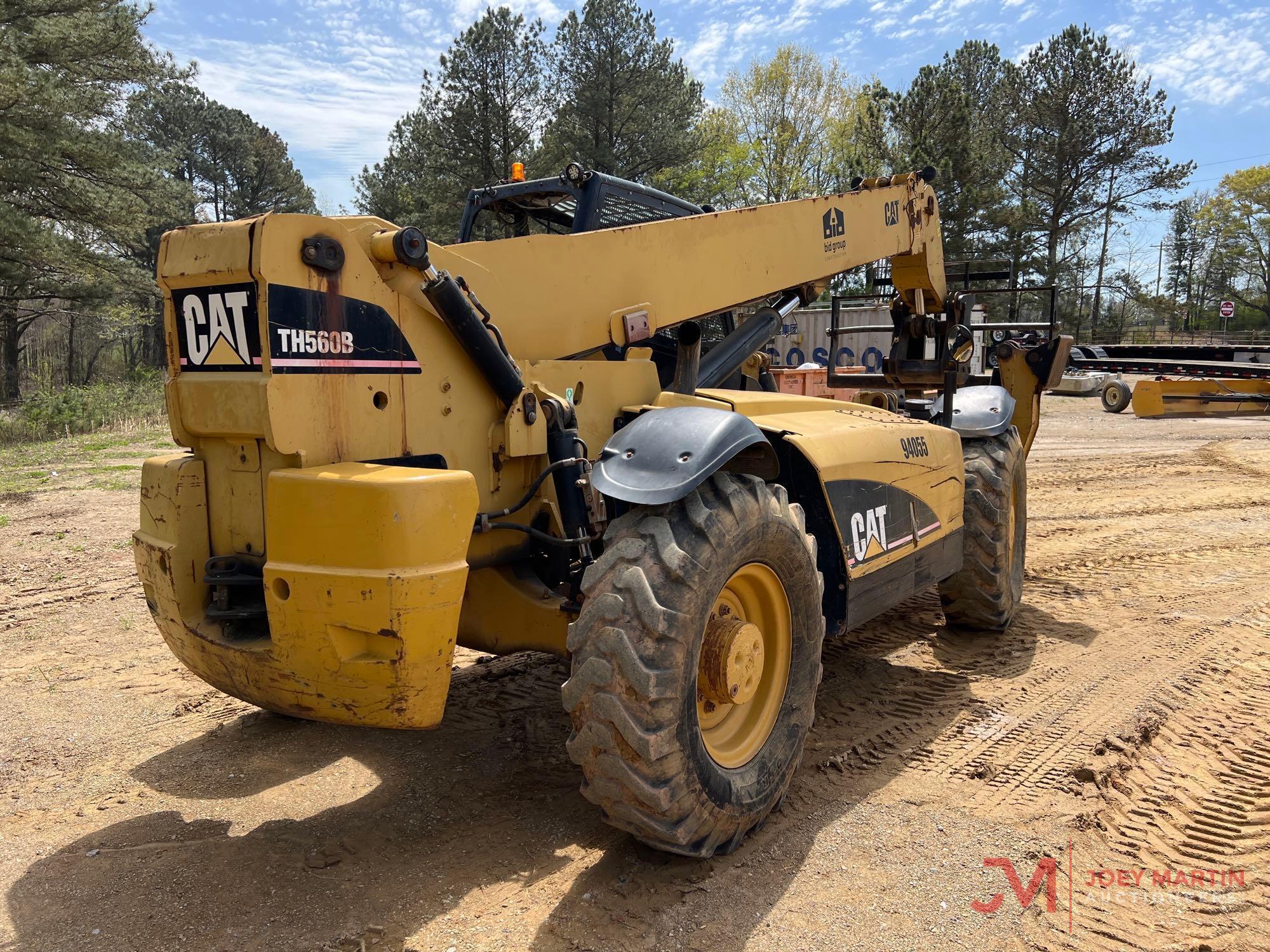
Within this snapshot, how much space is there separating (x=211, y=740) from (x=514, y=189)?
2990 mm

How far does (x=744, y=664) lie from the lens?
3.30m

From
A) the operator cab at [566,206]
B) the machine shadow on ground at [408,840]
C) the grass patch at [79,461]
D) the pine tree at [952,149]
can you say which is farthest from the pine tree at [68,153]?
the pine tree at [952,149]

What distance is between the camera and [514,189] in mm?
4680

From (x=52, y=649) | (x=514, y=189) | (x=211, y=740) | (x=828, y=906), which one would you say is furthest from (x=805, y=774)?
(x=52, y=649)

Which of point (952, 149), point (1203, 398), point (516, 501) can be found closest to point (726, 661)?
point (516, 501)

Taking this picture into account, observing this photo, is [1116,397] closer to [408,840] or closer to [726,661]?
[726,661]

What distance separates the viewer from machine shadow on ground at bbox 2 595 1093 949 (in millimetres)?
2889

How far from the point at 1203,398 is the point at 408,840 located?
21.8m

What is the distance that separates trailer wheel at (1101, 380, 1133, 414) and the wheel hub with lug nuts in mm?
21943

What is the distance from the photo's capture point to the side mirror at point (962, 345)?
642cm

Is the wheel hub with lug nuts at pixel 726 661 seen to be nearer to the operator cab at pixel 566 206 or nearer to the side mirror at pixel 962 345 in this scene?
the operator cab at pixel 566 206

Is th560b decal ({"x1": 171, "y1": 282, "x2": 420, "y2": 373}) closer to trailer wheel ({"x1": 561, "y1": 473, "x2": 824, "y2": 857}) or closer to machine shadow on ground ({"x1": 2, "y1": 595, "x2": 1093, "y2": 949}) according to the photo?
trailer wheel ({"x1": 561, "y1": 473, "x2": 824, "y2": 857})

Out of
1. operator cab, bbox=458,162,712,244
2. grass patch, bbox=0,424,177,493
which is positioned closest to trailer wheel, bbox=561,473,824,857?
operator cab, bbox=458,162,712,244

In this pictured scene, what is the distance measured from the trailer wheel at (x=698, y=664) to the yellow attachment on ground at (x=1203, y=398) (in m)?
19.9
